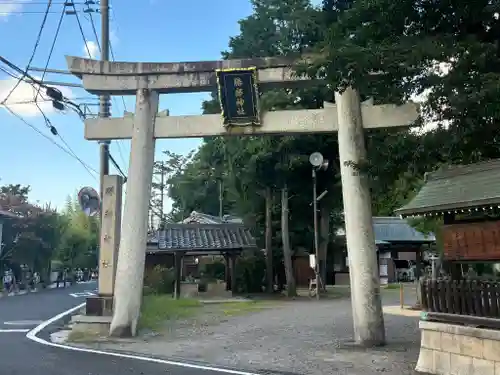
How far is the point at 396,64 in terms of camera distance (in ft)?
28.6

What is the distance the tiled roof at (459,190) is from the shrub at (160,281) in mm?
20554

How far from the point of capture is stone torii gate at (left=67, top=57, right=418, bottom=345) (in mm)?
11297

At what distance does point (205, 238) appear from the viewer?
2661 centimetres

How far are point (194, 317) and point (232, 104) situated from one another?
826cm

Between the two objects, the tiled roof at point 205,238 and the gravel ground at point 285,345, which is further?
the tiled roof at point 205,238

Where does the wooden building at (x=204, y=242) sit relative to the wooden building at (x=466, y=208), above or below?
above

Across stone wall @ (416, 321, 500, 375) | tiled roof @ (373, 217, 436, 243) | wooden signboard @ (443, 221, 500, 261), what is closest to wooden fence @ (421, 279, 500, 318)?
stone wall @ (416, 321, 500, 375)

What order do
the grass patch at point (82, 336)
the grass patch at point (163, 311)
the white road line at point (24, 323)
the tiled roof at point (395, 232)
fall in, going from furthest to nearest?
1. the tiled roof at point (395, 232)
2. the white road line at point (24, 323)
3. the grass patch at point (163, 311)
4. the grass patch at point (82, 336)

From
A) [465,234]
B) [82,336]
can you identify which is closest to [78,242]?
[82,336]

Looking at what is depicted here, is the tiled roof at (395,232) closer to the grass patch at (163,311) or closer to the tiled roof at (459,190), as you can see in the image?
the grass patch at (163,311)

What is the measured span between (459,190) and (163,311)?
12.4 m

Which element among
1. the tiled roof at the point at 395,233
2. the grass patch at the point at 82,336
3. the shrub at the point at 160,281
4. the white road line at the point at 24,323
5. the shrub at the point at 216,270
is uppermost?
the tiled roof at the point at 395,233

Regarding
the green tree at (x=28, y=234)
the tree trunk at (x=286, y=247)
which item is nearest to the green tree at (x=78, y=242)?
the green tree at (x=28, y=234)

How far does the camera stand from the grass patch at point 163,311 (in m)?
15.1
